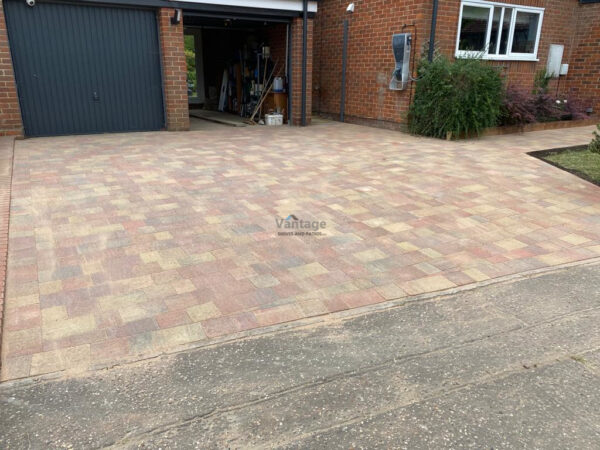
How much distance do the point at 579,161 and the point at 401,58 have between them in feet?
14.6

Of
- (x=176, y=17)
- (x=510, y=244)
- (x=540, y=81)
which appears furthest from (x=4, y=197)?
(x=540, y=81)

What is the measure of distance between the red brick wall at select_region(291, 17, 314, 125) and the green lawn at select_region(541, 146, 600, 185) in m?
5.87

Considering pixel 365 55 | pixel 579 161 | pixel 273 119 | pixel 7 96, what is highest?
pixel 365 55

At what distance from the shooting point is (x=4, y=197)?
18.0 feet

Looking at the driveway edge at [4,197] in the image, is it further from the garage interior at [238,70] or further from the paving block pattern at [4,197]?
the garage interior at [238,70]

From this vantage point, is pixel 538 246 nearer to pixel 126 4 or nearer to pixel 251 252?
pixel 251 252

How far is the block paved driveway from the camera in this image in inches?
124

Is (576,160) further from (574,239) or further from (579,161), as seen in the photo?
(574,239)

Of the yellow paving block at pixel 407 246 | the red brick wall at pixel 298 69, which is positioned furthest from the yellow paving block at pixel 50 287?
the red brick wall at pixel 298 69

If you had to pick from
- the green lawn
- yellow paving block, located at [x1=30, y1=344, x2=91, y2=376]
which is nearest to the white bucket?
the green lawn

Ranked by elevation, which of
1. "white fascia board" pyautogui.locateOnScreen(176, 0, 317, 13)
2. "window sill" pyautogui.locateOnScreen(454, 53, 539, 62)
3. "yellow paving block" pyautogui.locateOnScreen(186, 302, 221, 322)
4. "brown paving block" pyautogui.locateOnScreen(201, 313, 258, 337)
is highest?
"white fascia board" pyautogui.locateOnScreen(176, 0, 317, 13)

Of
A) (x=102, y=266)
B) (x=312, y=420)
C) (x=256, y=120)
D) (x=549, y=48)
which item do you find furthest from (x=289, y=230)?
(x=549, y=48)

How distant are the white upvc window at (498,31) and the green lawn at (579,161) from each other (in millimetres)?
3233

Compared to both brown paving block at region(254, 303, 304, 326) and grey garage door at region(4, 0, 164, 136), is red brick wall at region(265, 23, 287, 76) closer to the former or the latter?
grey garage door at region(4, 0, 164, 136)
